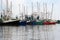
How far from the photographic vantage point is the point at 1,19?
62.8 meters

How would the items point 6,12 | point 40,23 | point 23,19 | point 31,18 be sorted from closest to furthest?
1. point 6,12
2. point 23,19
3. point 31,18
4. point 40,23

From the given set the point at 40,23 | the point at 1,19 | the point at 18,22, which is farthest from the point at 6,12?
the point at 40,23

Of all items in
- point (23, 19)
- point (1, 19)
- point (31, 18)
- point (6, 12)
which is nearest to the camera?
point (6, 12)

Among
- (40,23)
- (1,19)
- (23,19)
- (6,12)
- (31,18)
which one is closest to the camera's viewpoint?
(6,12)

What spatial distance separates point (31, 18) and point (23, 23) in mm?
4546

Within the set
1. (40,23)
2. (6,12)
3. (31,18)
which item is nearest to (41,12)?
(6,12)

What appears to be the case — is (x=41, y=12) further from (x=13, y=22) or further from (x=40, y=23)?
(x=40, y=23)

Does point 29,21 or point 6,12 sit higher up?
point 6,12

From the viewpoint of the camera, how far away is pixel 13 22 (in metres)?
65.1

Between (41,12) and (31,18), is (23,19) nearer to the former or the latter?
(31,18)

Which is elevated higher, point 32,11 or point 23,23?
point 32,11

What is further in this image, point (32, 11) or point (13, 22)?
point (13, 22)

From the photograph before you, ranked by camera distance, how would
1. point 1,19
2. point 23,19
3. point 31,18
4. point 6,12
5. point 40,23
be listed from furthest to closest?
point 40,23 < point 31,18 < point 23,19 < point 1,19 < point 6,12

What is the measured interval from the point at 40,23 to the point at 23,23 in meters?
10.8
